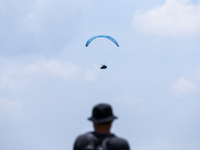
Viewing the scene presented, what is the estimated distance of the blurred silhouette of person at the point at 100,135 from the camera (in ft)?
18.2

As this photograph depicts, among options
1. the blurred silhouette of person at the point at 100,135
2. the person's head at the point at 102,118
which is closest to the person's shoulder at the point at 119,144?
the blurred silhouette of person at the point at 100,135

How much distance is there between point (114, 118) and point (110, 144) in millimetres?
503

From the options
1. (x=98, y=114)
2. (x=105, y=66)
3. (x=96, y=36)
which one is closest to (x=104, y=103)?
(x=98, y=114)

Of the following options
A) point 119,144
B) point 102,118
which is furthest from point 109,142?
point 102,118

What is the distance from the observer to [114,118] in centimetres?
568

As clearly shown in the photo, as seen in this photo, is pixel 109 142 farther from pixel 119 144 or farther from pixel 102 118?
pixel 102 118

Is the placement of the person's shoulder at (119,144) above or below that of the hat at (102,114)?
below

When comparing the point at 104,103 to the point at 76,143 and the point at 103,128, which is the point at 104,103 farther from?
the point at 76,143

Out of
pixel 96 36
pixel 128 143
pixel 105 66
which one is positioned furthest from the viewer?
pixel 105 66

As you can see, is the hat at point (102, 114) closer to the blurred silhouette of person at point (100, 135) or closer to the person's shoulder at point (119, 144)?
the blurred silhouette of person at point (100, 135)

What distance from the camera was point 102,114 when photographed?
224 inches

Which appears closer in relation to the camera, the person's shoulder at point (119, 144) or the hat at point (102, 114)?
the person's shoulder at point (119, 144)

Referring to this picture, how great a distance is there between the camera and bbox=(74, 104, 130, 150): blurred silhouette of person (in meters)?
5.54

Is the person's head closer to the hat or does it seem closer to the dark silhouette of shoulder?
the hat
